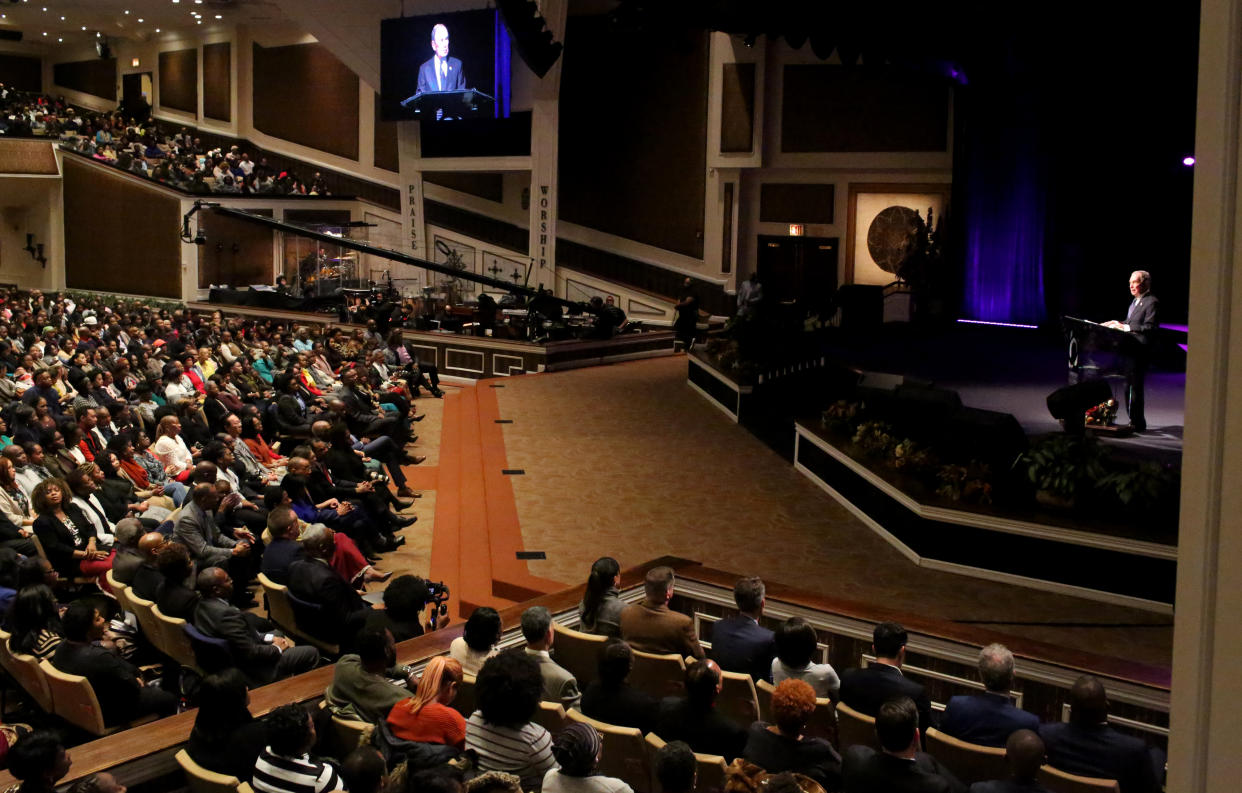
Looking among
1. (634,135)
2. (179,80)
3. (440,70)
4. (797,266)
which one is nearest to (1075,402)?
(797,266)

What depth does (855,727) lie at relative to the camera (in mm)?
3990

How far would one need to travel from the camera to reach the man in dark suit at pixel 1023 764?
3.17 metres

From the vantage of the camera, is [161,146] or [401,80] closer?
[401,80]

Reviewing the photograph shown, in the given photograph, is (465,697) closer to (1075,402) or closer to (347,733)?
(347,733)

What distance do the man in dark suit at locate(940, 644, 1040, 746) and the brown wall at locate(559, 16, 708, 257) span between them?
57.1 ft

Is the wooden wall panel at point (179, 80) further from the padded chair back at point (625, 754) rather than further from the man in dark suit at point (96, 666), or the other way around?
the padded chair back at point (625, 754)

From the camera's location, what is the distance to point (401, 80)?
2238 centimetres

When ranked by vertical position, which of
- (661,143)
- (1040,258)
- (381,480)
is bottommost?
(381,480)

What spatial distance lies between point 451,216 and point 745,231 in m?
7.48

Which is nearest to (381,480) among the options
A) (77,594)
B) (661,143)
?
(77,594)

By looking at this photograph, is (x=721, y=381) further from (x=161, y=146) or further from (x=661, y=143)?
(x=161, y=146)

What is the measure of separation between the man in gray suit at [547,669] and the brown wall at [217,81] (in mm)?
28255

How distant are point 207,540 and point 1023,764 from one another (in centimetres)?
502

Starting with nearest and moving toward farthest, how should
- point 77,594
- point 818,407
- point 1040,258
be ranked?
point 77,594 < point 818,407 < point 1040,258
